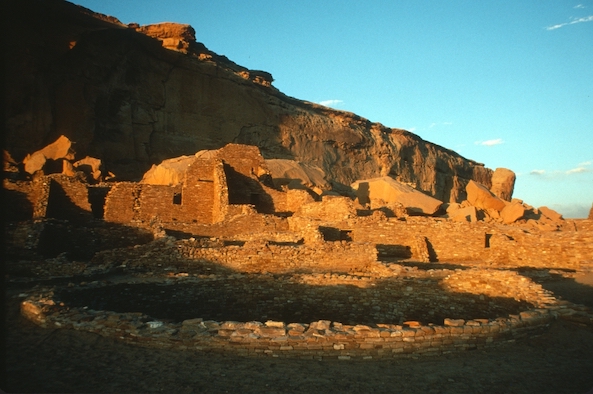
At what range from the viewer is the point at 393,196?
2612cm

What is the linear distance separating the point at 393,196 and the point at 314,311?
1805cm

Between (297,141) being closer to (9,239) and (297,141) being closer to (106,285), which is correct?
(9,239)

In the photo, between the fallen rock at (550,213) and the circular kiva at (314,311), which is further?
the fallen rock at (550,213)

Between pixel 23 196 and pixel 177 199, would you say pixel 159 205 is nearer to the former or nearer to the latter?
pixel 177 199

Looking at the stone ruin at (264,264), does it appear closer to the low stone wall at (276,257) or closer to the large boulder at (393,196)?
the low stone wall at (276,257)

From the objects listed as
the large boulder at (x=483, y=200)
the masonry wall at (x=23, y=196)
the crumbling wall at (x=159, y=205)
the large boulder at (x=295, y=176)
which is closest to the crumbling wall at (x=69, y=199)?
the masonry wall at (x=23, y=196)

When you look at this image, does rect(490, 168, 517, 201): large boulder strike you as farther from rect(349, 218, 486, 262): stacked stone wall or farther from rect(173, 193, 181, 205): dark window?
rect(173, 193, 181, 205): dark window

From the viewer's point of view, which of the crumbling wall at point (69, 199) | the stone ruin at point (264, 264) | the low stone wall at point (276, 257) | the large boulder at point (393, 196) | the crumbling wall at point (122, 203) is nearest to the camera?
the stone ruin at point (264, 264)

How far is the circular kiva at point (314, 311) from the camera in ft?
19.7

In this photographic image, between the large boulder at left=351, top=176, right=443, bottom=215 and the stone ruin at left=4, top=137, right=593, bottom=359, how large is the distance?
9.12 ft

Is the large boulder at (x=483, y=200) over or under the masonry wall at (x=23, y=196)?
over

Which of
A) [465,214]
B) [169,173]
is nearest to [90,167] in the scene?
[169,173]

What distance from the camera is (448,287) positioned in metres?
9.73

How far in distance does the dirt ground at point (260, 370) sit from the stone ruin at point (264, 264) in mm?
260
